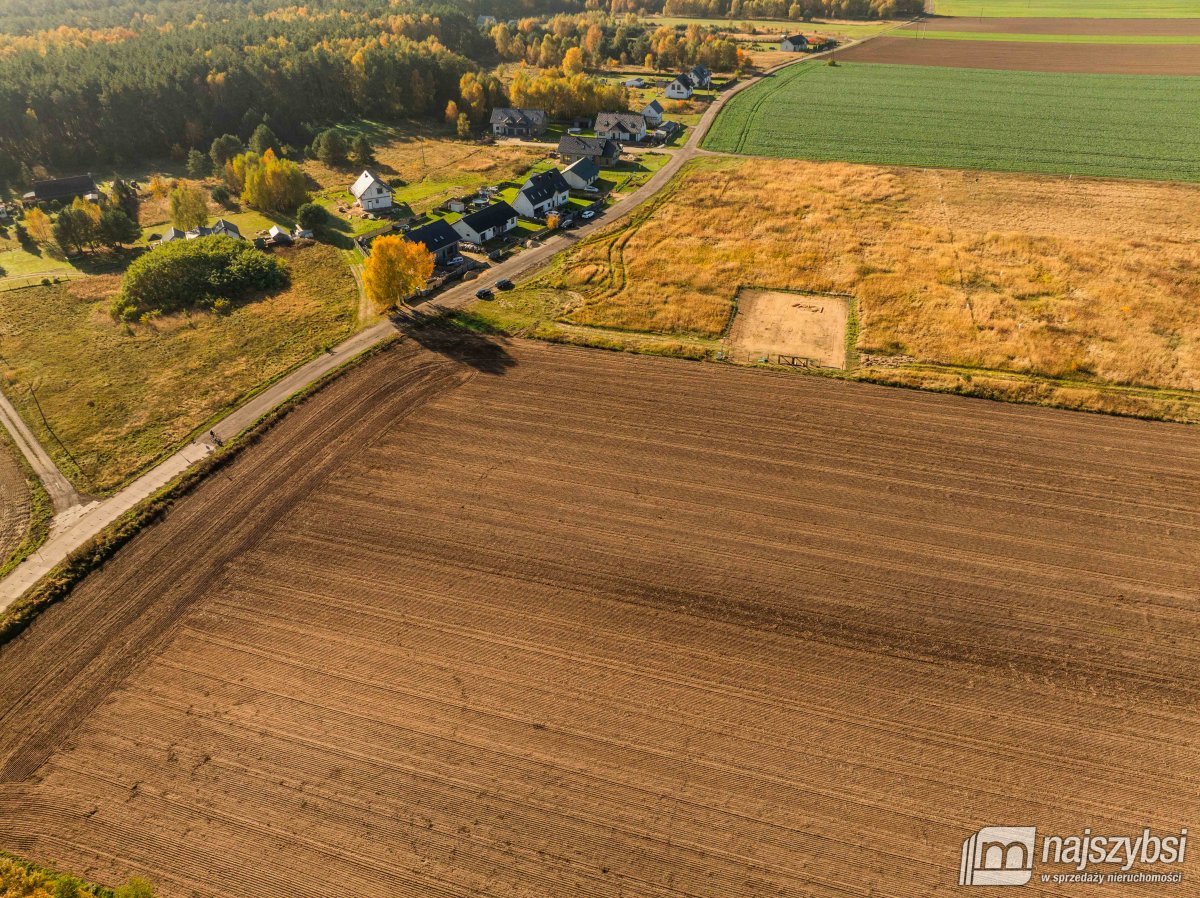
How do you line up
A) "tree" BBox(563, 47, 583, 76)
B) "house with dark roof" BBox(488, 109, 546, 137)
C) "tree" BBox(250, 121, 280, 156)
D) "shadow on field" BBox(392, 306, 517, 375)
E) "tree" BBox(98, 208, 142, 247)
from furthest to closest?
"tree" BBox(563, 47, 583, 76) < "house with dark roof" BBox(488, 109, 546, 137) < "tree" BBox(250, 121, 280, 156) < "tree" BBox(98, 208, 142, 247) < "shadow on field" BBox(392, 306, 517, 375)

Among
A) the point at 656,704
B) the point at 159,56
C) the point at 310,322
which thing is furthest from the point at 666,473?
the point at 159,56

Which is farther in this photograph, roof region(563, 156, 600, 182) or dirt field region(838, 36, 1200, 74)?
dirt field region(838, 36, 1200, 74)

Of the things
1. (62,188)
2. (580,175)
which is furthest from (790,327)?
(62,188)

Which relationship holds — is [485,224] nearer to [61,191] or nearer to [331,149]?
[331,149]

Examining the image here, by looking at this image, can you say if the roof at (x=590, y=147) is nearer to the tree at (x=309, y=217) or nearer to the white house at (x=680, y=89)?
the white house at (x=680, y=89)

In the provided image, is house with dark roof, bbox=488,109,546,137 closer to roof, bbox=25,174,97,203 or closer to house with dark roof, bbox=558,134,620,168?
house with dark roof, bbox=558,134,620,168

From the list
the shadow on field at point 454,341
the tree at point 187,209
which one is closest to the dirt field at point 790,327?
the shadow on field at point 454,341

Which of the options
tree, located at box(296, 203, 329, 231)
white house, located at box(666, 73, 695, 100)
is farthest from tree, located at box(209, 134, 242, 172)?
white house, located at box(666, 73, 695, 100)
